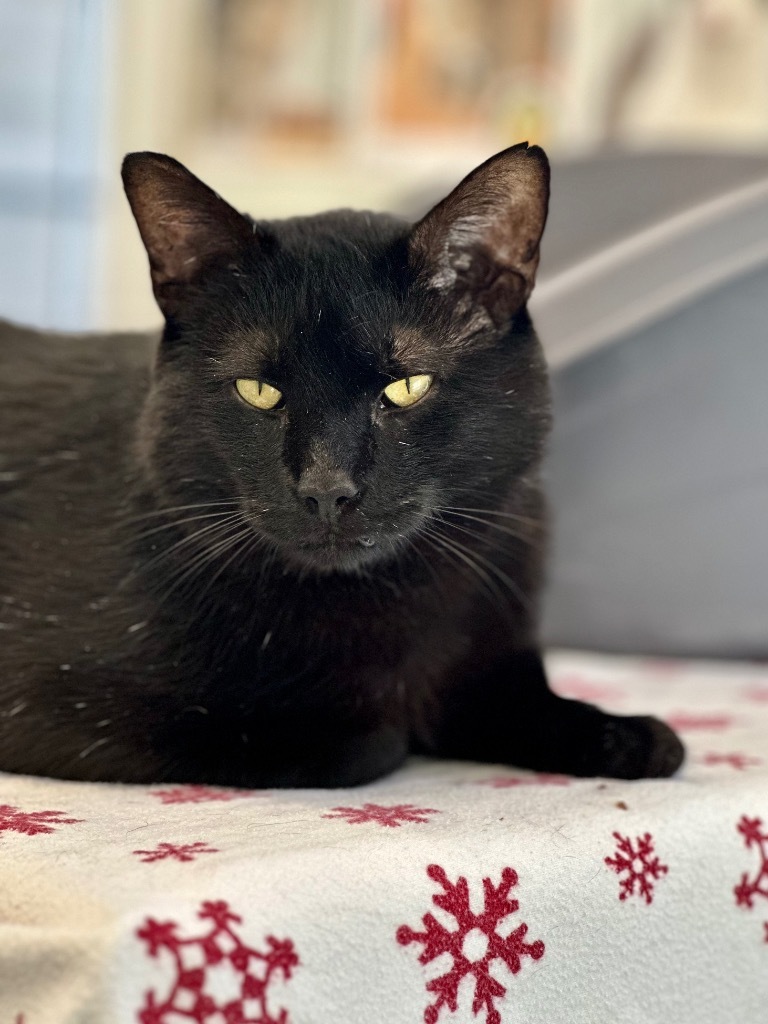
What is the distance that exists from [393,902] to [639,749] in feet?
1.01

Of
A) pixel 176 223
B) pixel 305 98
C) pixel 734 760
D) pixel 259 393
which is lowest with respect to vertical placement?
pixel 734 760

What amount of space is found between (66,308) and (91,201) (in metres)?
0.31

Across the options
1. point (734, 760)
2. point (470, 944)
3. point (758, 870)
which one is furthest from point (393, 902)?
point (734, 760)

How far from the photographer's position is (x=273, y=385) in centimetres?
86

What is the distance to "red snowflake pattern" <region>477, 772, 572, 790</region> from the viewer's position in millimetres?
920

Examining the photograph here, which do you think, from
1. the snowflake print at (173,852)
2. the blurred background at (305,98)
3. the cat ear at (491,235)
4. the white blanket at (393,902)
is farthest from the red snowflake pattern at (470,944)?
the blurred background at (305,98)

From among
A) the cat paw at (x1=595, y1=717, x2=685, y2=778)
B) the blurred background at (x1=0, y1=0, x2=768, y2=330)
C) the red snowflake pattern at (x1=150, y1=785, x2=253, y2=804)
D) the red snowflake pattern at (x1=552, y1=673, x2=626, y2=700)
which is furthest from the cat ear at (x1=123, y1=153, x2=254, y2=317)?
the blurred background at (x1=0, y1=0, x2=768, y2=330)

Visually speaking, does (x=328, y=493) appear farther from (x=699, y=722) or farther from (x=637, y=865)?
(x=699, y=722)

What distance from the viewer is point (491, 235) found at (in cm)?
91

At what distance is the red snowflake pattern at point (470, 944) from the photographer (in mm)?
688

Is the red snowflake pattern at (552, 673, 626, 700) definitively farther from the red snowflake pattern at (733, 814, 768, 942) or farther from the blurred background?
the blurred background

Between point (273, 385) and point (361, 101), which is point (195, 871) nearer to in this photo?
point (273, 385)

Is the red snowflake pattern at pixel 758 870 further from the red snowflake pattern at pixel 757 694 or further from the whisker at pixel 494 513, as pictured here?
the red snowflake pattern at pixel 757 694

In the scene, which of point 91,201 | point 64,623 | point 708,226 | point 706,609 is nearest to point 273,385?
point 64,623
